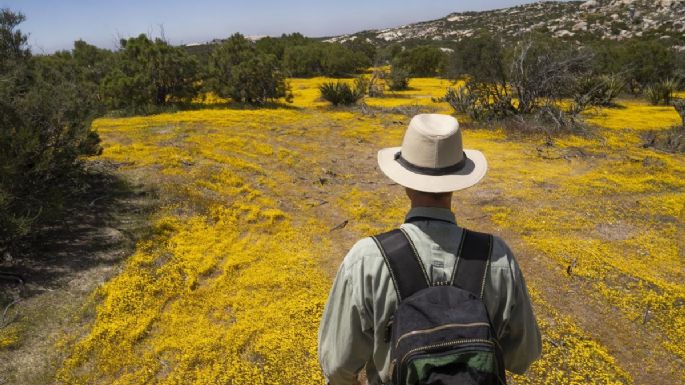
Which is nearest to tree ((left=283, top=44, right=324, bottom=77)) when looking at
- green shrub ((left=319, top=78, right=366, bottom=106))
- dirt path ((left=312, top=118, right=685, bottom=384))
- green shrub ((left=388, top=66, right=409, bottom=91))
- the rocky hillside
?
green shrub ((left=388, top=66, right=409, bottom=91))

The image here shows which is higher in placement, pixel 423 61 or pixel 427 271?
pixel 427 271

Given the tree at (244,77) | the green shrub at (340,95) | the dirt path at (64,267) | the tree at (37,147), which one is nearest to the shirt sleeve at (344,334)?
the dirt path at (64,267)

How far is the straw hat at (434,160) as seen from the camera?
1772 millimetres

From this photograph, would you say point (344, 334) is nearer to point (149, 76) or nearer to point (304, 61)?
point (149, 76)

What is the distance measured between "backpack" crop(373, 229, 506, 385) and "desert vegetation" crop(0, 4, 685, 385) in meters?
2.55

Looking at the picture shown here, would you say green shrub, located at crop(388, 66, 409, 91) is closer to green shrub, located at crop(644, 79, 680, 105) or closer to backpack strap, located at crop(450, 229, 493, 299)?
green shrub, located at crop(644, 79, 680, 105)

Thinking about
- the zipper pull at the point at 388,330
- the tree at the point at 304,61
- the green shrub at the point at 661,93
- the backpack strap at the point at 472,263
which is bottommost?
the green shrub at the point at 661,93

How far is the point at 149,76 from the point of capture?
580 inches

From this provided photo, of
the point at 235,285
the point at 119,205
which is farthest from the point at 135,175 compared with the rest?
the point at 235,285

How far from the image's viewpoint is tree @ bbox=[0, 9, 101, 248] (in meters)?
5.01

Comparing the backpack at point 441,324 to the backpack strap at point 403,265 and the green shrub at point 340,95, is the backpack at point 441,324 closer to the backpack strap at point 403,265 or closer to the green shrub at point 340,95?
the backpack strap at point 403,265

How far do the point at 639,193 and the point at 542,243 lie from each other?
135 inches

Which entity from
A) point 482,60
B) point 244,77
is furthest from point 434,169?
point 244,77

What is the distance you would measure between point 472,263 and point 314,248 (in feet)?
14.6
